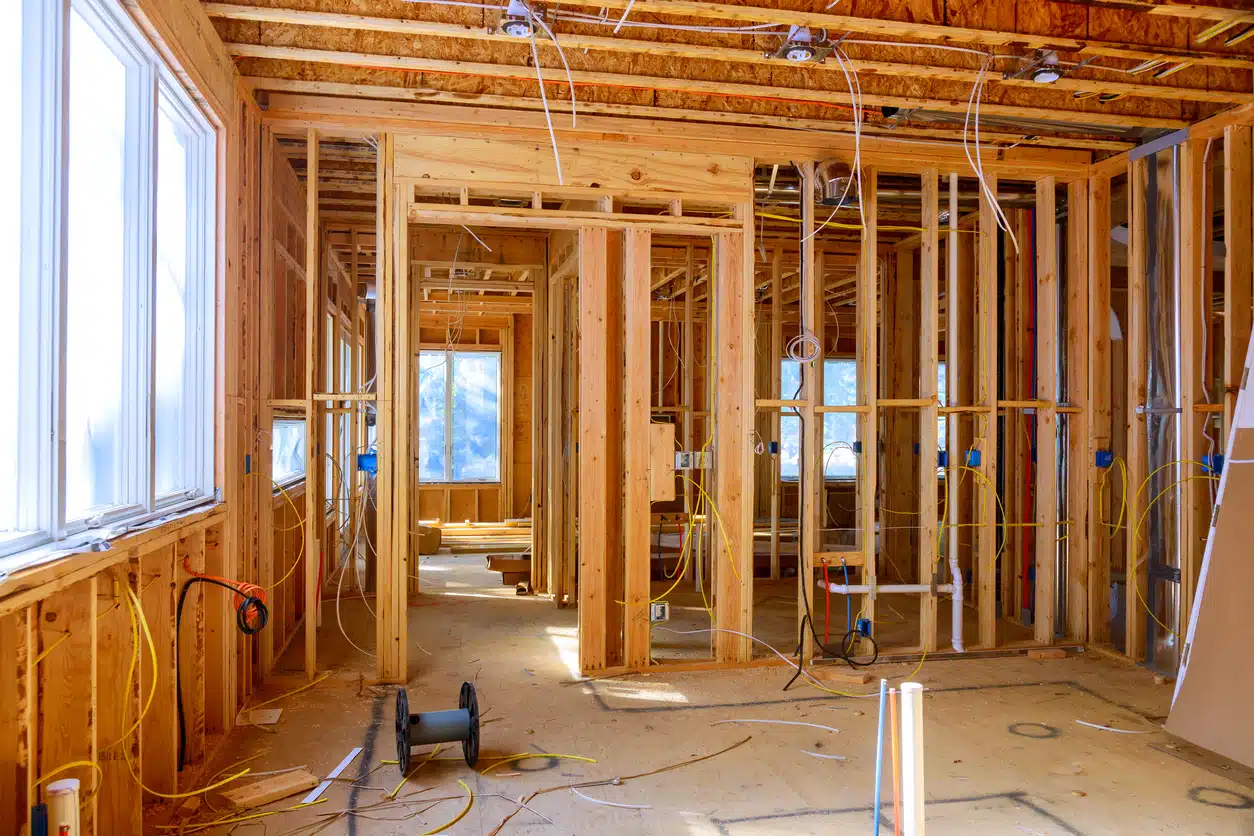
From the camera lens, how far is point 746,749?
3.90m

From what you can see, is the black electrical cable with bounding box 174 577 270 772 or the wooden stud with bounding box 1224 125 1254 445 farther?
the wooden stud with bounding box 1224 125 1254 445

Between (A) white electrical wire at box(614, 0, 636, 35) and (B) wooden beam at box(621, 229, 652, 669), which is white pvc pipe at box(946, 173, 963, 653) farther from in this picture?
(A) white electrical wire at box(614, 0, 636, 35)

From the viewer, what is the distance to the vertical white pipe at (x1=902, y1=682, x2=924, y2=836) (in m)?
1.44

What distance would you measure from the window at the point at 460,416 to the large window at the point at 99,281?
28.1ft

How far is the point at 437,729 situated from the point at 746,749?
4.43 feet

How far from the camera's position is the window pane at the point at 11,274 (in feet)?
7.17

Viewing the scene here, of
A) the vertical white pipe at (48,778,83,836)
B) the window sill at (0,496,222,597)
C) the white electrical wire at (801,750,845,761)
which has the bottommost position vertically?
the white electrical wire at (801,750,845,761)

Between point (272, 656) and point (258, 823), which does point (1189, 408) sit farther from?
point (272, 656)

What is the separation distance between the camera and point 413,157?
4.82 metres

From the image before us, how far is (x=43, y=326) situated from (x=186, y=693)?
6.19 ft

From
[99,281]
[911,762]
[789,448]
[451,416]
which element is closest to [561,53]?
[99,281]

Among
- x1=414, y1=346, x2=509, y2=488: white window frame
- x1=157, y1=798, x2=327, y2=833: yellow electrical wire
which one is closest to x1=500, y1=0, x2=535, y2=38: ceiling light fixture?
x1=157, y1=798, x2=327, y2=833: yellow electrical wire

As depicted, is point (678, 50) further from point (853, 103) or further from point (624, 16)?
point (853, 103)

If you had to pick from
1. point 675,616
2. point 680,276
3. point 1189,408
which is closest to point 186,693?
point 675,616
